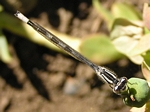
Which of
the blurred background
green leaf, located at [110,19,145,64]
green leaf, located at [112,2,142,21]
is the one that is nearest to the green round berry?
green leaf, located at [110,19,145,64]

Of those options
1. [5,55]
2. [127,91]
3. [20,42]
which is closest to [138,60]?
[127,91]

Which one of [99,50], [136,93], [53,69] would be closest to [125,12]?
[99,50]

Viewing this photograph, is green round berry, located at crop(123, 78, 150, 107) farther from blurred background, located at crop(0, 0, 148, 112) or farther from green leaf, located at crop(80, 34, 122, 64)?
blurred background, located at crop(0, 0, 148, 112)

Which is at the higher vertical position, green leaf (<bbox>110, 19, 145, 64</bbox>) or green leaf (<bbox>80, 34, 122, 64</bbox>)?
green leaf (<bbox>80, 34, 122, 64</bbox>)

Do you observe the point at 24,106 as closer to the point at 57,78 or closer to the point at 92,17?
the point at 57,78

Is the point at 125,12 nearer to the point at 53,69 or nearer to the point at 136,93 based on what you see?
the point at 53,69
